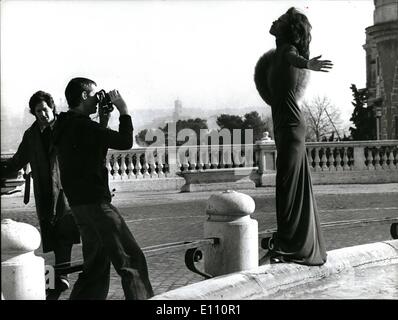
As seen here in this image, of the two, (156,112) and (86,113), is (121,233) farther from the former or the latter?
(156,112)

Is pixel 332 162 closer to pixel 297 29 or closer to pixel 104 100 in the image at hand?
pixel 297 29

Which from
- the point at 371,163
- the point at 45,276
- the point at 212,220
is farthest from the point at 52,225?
the point at 371,163

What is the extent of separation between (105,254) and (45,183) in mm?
986

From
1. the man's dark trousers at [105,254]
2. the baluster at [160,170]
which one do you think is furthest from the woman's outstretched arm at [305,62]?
the baluster at [160,170]

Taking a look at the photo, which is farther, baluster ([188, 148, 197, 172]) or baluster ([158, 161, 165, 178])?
baluster ([158, 161, 165, 178])

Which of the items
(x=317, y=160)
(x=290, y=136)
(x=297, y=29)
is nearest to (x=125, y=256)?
(x=290, y=136)

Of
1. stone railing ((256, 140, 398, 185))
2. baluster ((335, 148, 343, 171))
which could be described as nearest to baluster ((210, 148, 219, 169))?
stone railing ((256, 140, 398, 185))

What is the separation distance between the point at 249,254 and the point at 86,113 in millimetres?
1729

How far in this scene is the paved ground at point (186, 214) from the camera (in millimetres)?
7774

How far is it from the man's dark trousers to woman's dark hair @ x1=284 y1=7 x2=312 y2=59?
1.96 metres

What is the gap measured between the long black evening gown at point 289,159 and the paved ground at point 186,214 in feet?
4.32

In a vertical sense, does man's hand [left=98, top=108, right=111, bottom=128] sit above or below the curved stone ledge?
above

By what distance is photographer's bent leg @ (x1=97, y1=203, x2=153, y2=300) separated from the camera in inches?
202

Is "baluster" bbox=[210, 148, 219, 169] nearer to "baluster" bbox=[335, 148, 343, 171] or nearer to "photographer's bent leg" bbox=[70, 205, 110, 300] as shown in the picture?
"baluster" bbox=[335, 148, 343, 171]
